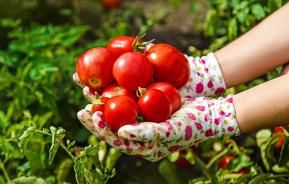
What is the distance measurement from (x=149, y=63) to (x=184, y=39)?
1815 millimetres

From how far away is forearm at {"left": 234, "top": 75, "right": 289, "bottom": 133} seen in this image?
1781 millimetres

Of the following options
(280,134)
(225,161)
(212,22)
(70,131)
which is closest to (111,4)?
(212,22)

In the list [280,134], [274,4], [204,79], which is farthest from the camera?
[274,4]

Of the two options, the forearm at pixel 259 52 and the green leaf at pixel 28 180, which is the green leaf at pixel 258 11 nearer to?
the forearm at pixel 259 52

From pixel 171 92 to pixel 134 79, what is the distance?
111 mm

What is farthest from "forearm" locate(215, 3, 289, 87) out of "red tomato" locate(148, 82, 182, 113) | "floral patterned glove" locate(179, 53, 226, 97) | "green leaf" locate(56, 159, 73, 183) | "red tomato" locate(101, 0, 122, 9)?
"red tomato" locate(101, 0, 122, 9)

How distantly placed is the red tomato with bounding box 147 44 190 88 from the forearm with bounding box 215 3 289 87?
0.19 meters

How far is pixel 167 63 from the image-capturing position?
1927 mm

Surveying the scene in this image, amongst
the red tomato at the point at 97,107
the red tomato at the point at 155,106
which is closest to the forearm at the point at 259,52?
the red tomato at the point at 155,106

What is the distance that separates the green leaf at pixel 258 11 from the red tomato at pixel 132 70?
2.66 feet

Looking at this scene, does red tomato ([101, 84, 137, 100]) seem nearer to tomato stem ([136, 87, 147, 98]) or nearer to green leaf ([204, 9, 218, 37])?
tomato stem ([136, 87, 147, 98])

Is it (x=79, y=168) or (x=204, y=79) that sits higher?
(x=204, y=79)

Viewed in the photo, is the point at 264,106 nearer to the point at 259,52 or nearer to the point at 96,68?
the point at 259,52

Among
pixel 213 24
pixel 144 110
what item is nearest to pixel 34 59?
pixel 213 24
